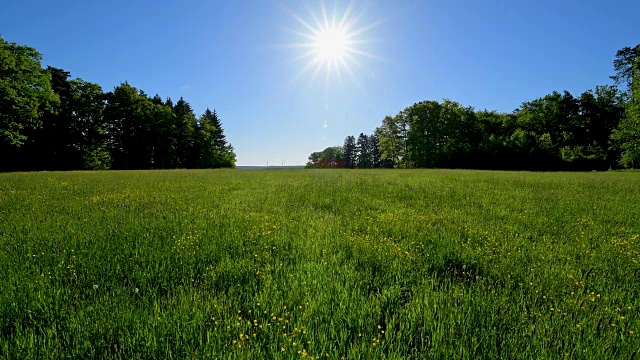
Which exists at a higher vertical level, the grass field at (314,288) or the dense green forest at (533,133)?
the dense green forest at (533,133)

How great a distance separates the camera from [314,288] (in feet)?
9.95

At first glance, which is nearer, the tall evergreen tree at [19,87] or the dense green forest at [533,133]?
the tall evergreen tree at [19,87]

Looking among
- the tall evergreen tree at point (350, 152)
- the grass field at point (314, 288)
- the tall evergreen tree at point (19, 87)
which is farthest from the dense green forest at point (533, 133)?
the tall evergreen tree at point (19, 87)

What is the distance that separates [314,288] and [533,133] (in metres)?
69.4

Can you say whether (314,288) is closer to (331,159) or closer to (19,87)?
(19,87)

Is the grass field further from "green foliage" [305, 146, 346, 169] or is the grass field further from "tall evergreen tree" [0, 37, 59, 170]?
"green foliage" [305, 146, 346, 169]

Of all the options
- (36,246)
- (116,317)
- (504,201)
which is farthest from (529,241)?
(36,246)

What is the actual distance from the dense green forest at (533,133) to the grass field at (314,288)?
45.7 metres

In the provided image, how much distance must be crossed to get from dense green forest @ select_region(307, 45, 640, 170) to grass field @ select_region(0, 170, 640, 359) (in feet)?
150

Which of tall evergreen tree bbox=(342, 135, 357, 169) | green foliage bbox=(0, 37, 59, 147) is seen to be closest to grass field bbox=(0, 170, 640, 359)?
green foliage bbox=(0, 37, 59, 147)

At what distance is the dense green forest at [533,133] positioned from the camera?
44219 millimetres

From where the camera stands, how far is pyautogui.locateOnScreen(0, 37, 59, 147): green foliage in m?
28.4

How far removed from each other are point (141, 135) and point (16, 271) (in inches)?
2696

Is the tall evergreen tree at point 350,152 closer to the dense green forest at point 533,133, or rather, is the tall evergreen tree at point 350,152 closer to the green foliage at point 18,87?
the dense green forest at point 533,133
